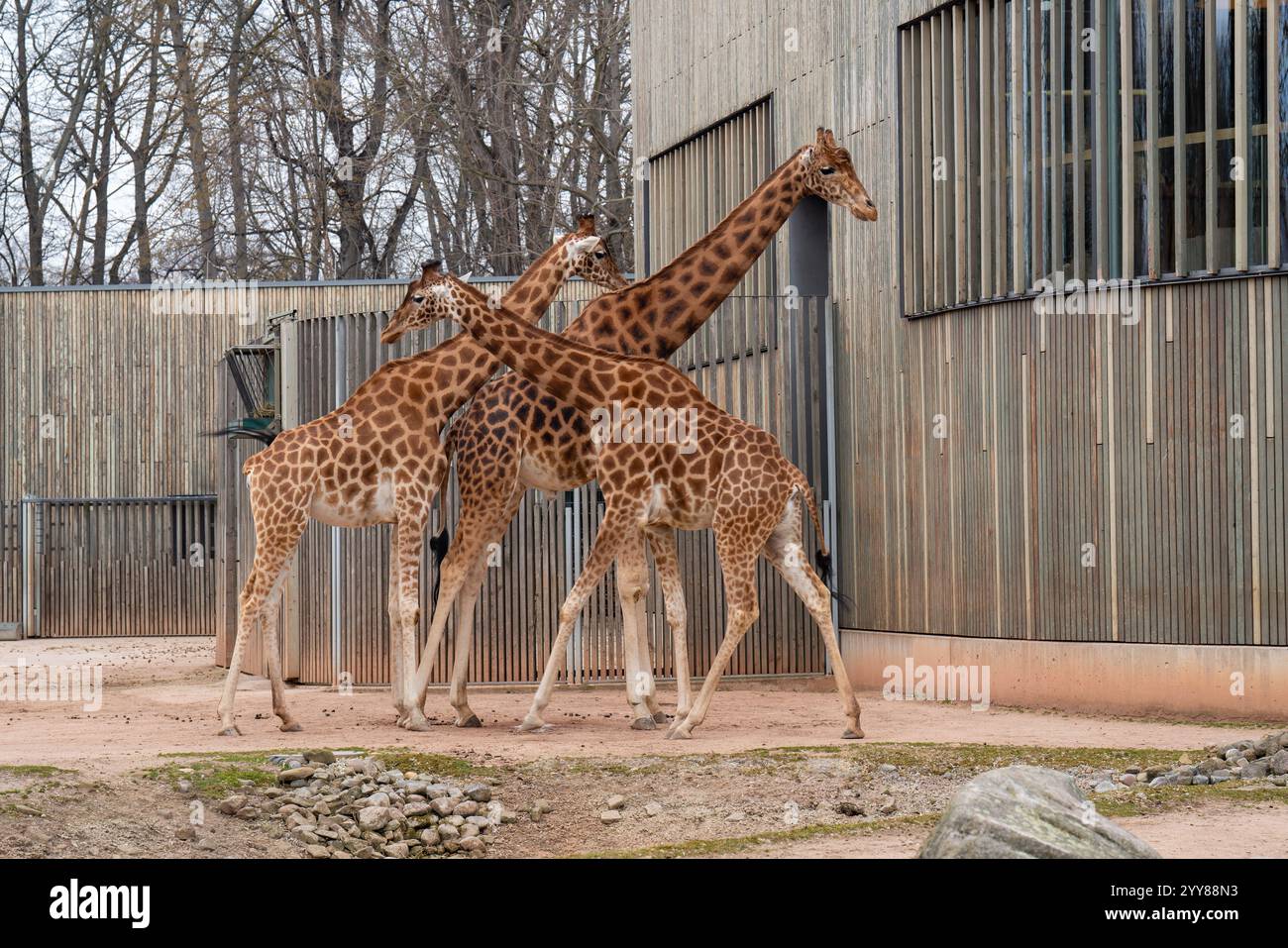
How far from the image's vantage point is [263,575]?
12.1 meters

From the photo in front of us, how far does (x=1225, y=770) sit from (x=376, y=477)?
5963mm

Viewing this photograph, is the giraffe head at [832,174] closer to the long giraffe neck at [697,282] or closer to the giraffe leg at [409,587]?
the long giraffe neck at [697,282]

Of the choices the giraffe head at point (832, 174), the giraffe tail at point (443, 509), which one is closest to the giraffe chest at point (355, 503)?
the giraffe tail at point (443, 509)

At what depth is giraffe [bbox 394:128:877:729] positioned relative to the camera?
12.6 m

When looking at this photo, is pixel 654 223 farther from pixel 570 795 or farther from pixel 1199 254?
pixel 570 795

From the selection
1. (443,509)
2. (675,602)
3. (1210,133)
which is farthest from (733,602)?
→ (1210,133)

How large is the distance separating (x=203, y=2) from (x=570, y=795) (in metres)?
26.6

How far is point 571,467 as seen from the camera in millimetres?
12812

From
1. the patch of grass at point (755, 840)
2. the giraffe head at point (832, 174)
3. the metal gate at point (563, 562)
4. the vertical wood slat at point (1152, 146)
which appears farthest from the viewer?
the metal gate at point (563, 562)

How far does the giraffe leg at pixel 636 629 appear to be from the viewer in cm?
1238

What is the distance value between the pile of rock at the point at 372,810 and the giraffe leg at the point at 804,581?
2.85 m

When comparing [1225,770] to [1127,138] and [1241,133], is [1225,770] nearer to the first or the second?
[1241,133]

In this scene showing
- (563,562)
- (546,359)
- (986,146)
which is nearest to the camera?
(546,359)

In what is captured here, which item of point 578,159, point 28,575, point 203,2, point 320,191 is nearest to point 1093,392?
point 28,575
